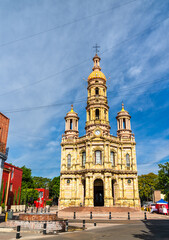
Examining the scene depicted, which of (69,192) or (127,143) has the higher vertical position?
(127,143)

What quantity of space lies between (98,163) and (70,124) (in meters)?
12.4

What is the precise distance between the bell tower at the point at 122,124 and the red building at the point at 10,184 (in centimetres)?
2375

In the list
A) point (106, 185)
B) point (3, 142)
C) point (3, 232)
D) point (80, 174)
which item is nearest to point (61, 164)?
point (80, 174)

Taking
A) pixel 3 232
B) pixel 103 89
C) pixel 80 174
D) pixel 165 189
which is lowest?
pixel 3 232

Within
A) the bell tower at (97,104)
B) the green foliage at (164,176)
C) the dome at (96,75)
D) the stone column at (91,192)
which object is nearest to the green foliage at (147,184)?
the green foliage at (164,176)

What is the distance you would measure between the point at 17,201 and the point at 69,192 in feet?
34.1

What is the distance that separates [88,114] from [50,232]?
37329mm

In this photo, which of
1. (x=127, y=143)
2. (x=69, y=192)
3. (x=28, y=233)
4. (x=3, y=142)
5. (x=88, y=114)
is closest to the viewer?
(x=28, y=233)

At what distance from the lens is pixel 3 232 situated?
13.6 metres

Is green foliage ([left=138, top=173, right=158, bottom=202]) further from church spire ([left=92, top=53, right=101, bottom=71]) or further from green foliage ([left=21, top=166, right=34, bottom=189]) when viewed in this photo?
church spire ([left=92, top=53, right=101, bottom=71])

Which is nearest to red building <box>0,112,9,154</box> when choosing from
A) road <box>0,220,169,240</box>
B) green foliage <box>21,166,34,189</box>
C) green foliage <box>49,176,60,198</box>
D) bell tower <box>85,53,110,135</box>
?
road <box>0,220,169,240</box>

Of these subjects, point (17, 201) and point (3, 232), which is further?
point (17, 201)

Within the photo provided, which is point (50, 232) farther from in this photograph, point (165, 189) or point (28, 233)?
point (165, 189)

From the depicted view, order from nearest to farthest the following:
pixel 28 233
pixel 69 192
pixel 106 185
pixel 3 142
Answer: pixel 28 233 < pixel 3 142 < pixel 106 185 < pixel 69 192
